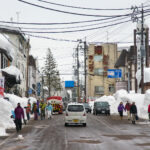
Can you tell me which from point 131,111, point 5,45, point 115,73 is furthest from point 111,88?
point 131,111

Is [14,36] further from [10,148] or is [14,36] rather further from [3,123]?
[10,148]

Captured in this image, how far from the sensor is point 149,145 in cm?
1425

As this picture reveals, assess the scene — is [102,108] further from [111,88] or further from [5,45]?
[111,88]

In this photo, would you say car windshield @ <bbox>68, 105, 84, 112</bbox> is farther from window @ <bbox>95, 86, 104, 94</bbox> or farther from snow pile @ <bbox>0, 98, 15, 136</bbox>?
window @ <bbox>95, 86, 104, 94</bbox>

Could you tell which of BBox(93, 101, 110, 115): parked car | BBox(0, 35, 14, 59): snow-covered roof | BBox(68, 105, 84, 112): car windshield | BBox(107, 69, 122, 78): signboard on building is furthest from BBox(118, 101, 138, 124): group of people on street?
BBox(107, 69, 122, 78): signboard on building

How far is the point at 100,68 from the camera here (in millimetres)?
99875

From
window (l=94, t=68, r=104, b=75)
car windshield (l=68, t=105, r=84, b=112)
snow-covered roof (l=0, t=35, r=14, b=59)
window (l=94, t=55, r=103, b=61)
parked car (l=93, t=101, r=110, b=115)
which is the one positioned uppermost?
window (l=94, t=55, r=103, b=61)

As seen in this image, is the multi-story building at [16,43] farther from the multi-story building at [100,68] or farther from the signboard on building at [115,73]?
the multi-story building at [100,68]

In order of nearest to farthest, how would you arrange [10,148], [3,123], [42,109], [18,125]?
[10,148], [18,125], [3,123], [42,109]

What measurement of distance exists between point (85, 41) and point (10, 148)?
60087 mm

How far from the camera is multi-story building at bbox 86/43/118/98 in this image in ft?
325

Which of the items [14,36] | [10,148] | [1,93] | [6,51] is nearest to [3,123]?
[1,93]

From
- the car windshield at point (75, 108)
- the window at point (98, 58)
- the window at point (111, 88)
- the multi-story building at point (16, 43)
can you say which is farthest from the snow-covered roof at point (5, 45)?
the window at point (111, 88)

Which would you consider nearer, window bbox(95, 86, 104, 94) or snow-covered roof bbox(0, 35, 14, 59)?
snow-covered roof bbox(0, 35, 14, 59)
